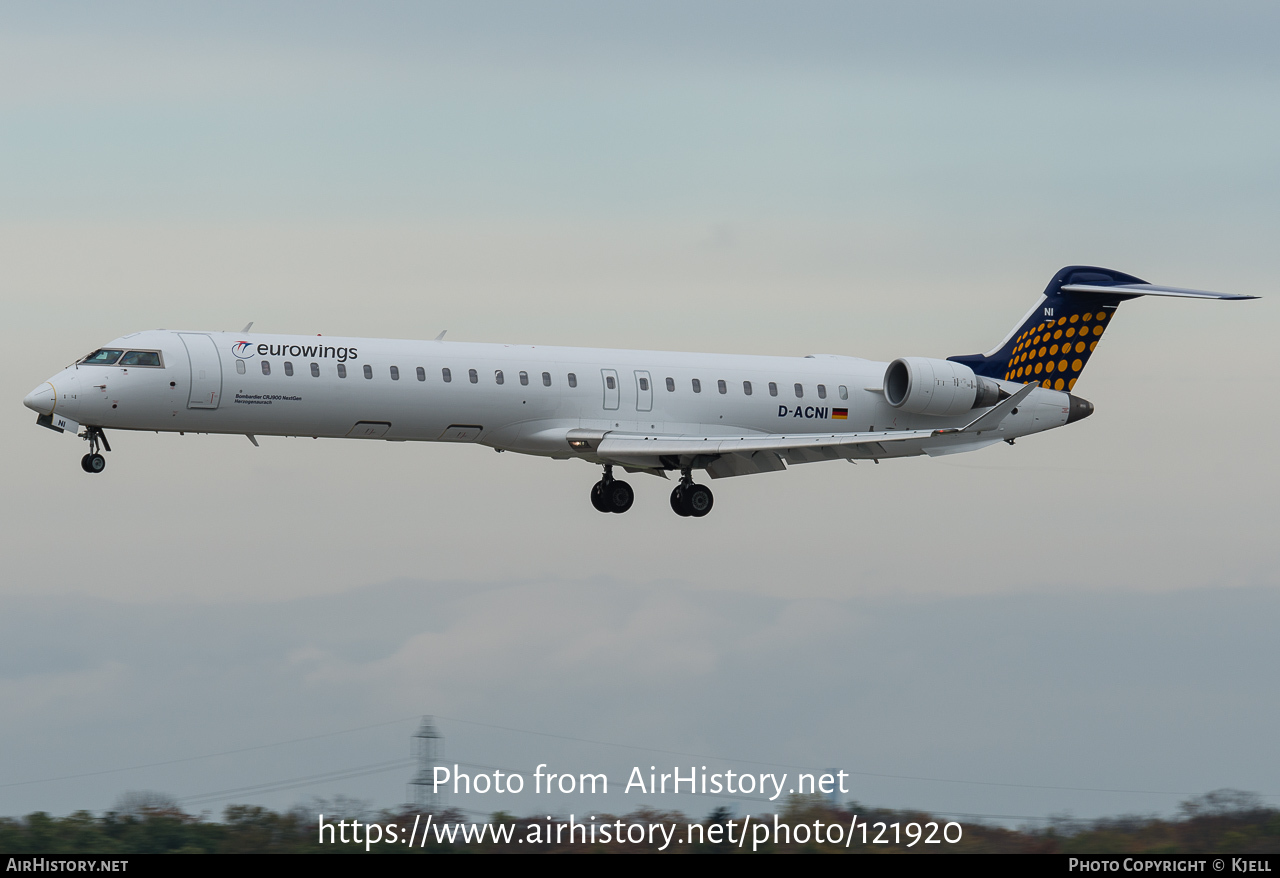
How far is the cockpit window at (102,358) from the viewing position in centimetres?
3728

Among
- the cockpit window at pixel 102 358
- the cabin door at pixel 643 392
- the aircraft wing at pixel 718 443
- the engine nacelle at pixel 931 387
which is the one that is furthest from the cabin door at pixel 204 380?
the engine nacelle at pixel 931 387

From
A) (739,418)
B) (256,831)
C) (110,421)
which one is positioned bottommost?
(256,831)

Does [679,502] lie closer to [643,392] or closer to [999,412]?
[643,392]

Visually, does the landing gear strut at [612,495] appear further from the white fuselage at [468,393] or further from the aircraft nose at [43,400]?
the aircraft nose at [43,400]

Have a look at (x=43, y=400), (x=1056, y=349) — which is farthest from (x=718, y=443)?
(x=43, y=400)

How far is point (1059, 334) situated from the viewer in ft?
154

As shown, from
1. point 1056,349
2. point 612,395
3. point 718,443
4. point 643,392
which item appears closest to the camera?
point 718,443

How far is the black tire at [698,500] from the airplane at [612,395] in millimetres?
50

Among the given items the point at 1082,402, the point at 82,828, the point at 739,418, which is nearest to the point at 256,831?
the point at 82,828

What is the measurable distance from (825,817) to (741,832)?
2.40m

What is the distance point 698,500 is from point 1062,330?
39.4 ft

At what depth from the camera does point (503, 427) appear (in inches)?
1574
